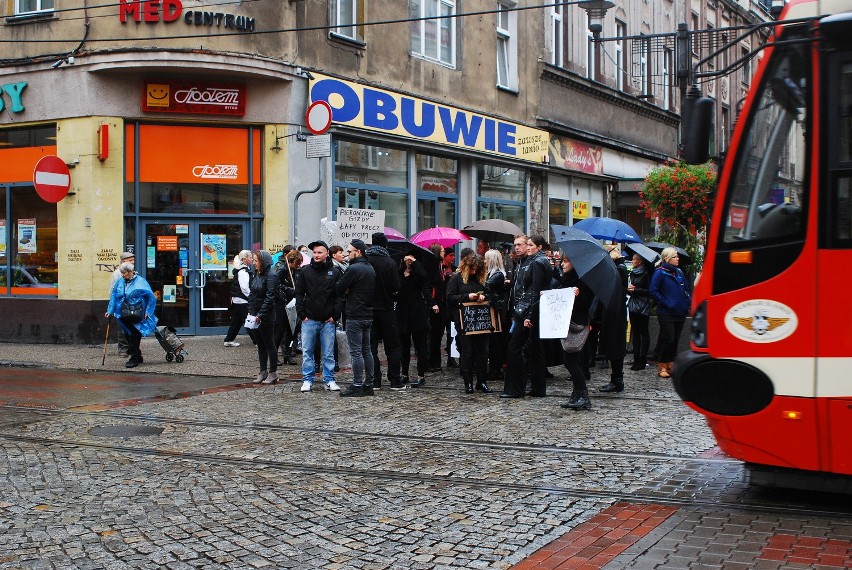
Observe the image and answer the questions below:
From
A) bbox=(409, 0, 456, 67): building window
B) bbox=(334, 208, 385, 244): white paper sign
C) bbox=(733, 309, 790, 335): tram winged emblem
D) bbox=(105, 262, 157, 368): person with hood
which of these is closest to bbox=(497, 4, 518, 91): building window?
bbox=(409, 0, 456, 67): building window

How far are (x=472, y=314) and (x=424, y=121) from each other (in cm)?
1062

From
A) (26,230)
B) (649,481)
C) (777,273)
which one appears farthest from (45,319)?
(777,273)

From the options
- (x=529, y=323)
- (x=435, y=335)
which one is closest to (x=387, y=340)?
(x=435, y=335)

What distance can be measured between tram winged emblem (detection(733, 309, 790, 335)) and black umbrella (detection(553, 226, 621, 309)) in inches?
163

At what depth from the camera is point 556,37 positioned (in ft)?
91.2

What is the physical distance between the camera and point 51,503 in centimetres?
645

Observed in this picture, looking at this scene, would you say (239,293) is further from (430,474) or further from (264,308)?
(430,474)

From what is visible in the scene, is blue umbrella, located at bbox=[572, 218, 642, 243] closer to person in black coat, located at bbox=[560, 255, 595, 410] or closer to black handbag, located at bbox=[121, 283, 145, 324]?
person in black coat, located at bbox=[560, 255, 595, 410]

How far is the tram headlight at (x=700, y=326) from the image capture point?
21.1 ft

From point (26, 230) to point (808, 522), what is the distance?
649 inches

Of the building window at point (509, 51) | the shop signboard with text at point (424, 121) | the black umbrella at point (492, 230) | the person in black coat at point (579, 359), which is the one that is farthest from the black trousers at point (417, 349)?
the building window at point (509, 51)

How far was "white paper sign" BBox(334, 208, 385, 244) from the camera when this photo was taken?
1462 centimetres

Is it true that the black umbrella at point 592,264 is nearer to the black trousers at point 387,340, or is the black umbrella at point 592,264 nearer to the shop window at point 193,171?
the black trousers at point 387,340

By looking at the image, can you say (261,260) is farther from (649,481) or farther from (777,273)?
(777,273)
